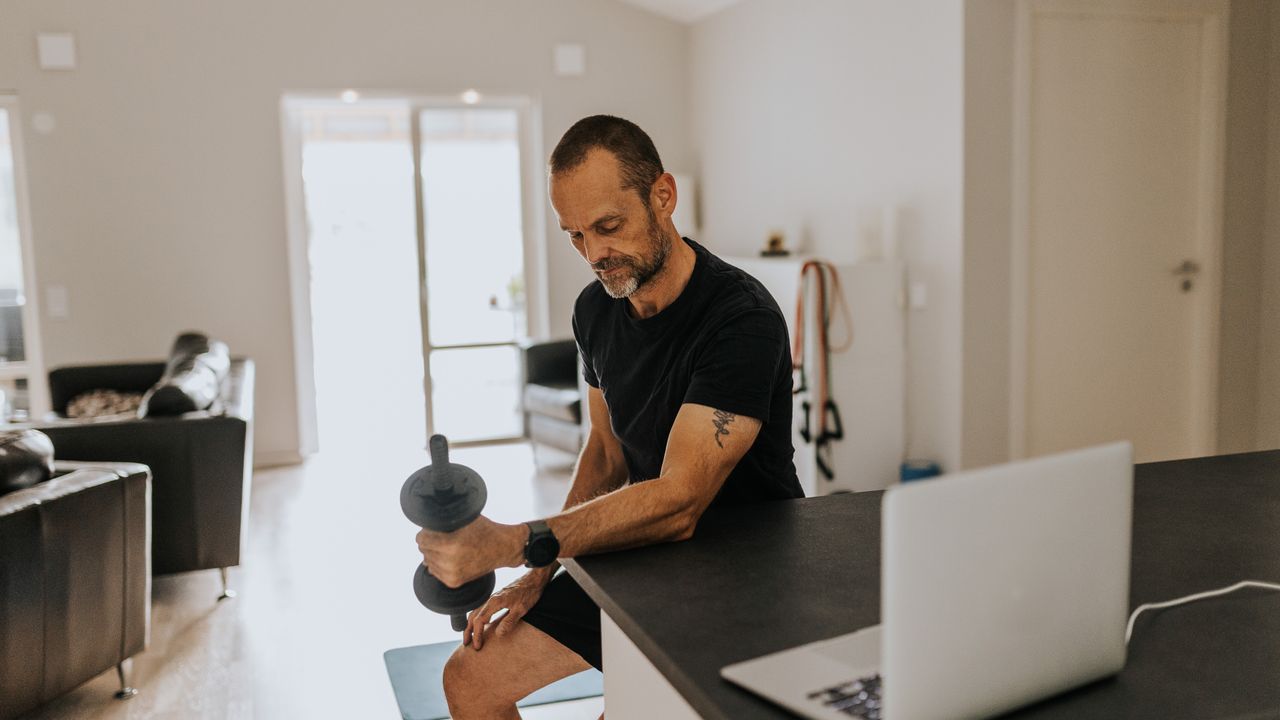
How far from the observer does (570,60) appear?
7.10 m

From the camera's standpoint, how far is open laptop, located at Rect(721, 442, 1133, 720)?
938 mm

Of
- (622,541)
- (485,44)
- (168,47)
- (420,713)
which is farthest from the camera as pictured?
(485,44)

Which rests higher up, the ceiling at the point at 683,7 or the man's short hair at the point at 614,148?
the ceiling at the point at 683,7

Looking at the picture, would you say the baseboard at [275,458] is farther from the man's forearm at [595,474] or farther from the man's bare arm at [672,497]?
the man's bare arm at [672,497]

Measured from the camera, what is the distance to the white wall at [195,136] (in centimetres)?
638

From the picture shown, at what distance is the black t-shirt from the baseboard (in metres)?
5.17

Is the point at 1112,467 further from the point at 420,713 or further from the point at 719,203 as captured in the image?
the point at 719,203

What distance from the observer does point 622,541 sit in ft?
5.12

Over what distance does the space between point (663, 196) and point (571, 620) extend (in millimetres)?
742

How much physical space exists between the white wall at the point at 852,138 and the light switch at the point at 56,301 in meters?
4.01

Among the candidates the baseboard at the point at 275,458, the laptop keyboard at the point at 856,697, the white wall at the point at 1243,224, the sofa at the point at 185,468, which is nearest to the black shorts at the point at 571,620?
the laptop keyboard at the point at 856,697

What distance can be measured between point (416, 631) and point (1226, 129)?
4.08 meters

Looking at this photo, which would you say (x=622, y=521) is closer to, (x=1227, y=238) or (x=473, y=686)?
(x=473, y=686)

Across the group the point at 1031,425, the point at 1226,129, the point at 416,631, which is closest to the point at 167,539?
the point at 416,631
